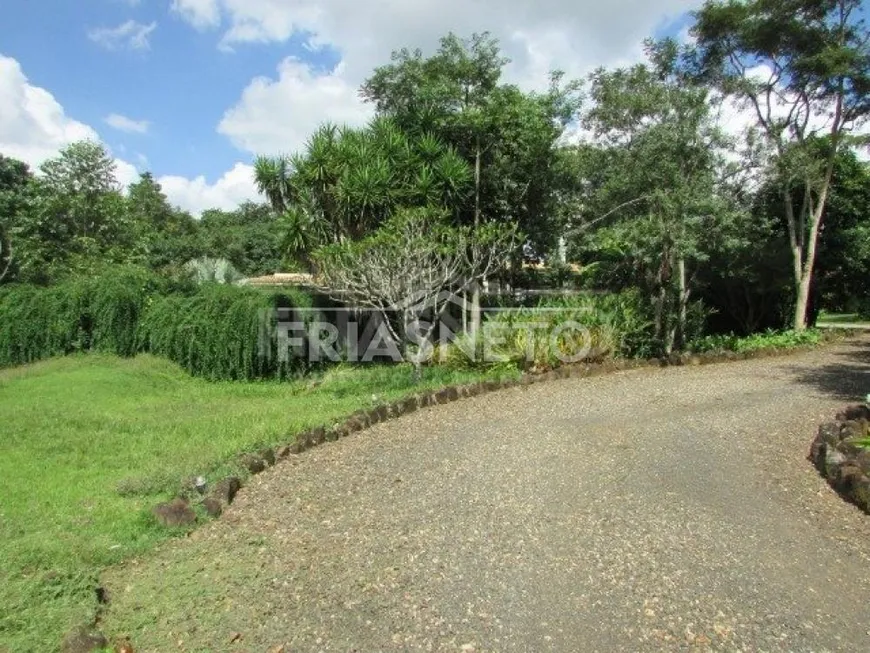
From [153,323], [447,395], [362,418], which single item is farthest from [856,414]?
[153,323]

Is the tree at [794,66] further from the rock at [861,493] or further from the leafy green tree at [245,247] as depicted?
the leafy green tree at [245,247]

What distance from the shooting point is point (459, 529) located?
3.95m

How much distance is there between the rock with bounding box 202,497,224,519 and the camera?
4309 mm

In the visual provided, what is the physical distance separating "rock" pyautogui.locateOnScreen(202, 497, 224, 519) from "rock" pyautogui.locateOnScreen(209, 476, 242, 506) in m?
0.04

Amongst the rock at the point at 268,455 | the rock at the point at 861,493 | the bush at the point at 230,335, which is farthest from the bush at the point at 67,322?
the rock at the point at 861,493

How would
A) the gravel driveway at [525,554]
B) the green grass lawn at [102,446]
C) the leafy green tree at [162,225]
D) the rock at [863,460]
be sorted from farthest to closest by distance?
1. the leafy green tree at [162,225]
2. the rock at [863,460]
3. the green grass lawn at [102,446]
4. the gravel driveway at [525,554]

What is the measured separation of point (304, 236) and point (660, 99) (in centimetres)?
634

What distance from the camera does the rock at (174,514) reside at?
409 centimetres

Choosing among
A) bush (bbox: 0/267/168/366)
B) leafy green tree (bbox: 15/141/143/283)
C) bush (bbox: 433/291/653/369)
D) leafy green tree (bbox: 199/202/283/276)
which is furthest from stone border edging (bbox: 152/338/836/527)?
leafy green tree (bbox: 199/202/283/276)

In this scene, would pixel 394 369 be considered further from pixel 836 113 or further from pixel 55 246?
pixel 55 246

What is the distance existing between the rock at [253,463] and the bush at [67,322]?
796cm

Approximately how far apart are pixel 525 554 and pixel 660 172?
27.2ft

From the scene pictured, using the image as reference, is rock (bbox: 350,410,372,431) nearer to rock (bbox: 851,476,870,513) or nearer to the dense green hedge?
the dense green hedge

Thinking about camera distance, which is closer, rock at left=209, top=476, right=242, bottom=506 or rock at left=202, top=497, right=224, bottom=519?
rock at left=202, top=497, right=224, bottom=519
